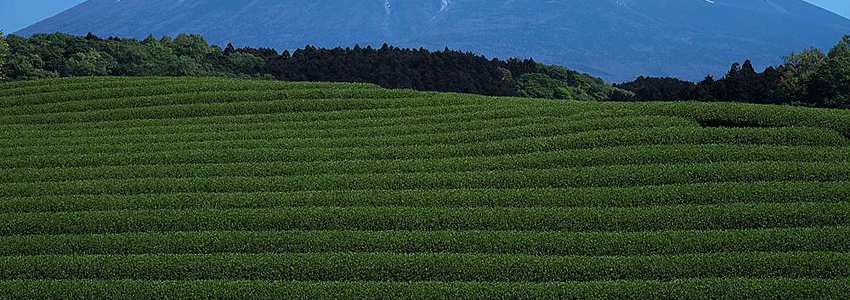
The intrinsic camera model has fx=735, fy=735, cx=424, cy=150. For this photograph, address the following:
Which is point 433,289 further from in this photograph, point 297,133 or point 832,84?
point 832,84

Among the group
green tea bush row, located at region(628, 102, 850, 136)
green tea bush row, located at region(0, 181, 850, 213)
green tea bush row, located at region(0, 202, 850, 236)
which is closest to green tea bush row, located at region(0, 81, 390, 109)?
green tea bush row, located at region(628, 102, 850, 136)

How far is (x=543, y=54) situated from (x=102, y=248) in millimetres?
163894

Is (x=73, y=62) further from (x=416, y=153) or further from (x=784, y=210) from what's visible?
(x=784, y=210)

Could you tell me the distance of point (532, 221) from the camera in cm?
1716

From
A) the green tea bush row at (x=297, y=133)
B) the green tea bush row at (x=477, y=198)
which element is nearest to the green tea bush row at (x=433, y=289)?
the green tea bush row at (x=477, y=198)

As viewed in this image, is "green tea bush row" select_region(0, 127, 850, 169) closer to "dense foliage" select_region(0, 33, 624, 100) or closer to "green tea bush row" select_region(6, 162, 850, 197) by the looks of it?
"green tea bush row" select_region(6, 162, 850, 197)

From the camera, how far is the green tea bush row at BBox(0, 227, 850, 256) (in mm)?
15867

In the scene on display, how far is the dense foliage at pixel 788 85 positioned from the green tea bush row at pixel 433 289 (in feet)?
106

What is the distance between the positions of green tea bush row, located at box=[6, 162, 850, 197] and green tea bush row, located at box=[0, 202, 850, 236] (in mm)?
1712

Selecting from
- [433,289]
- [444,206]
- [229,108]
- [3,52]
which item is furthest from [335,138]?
[3,52]

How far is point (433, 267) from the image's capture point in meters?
15.3

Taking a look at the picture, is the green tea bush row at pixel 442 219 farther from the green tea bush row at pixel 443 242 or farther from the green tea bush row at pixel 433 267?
the green tea bush row at pixel 433 267

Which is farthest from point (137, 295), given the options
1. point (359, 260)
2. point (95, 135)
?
point (95, 135)

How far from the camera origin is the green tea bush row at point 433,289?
1411cm
